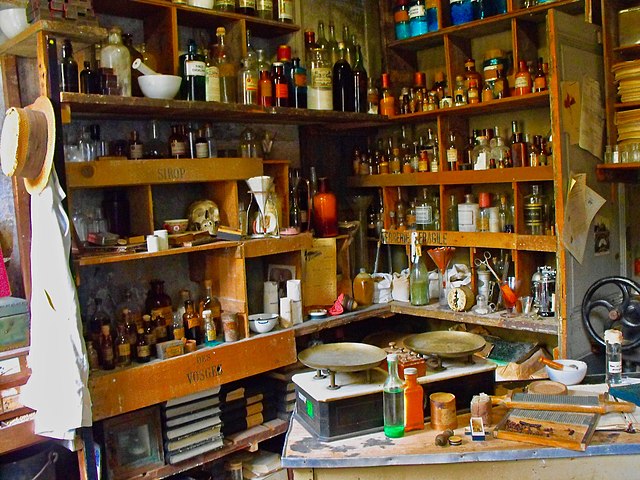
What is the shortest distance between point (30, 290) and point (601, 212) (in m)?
2.52

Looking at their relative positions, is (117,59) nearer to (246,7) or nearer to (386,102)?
(246,7)

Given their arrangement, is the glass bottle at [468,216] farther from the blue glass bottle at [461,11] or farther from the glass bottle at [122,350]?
the glass bottle at [122,350]

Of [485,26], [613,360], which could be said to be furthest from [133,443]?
[485,26]

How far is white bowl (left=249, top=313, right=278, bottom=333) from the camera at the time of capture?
2.84 m

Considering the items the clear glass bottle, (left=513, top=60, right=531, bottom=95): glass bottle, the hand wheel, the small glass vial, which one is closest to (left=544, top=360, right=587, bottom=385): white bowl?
the small glass vial

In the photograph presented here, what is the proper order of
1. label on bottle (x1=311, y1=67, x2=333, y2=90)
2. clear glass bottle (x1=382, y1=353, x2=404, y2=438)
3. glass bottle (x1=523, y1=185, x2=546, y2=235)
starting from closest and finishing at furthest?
clear glass bottle (x1=382, y1=353, x2=404, y2=438), glass bottle (x1=523, y1=185, x2=546, y2=235), label on bottle (x1=311, y1=67, x2=333, y2=90)

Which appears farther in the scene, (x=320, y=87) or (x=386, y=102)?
(x=386, y=102)

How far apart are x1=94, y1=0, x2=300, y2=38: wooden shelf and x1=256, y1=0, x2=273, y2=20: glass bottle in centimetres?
5

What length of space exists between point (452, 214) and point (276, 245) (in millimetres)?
1074

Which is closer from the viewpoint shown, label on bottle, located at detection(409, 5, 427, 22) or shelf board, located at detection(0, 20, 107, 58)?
shelf board, located at detection(0, 20, 107, 58)

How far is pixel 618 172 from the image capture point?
2.98m

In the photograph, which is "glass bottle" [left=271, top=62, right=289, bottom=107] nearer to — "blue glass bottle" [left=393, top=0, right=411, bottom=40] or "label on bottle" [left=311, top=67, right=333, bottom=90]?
"label on bottle" [left=311, top=67, right=333, bottom=90]

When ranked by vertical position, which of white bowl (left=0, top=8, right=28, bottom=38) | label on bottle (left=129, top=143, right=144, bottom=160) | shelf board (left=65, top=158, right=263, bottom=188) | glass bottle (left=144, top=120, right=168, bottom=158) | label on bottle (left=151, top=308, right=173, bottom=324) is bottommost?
label on bottle (left=151, top=308, right=173, bottom=324)

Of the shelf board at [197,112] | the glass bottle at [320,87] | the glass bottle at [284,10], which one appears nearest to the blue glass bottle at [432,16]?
the shelf board at [197,112]
